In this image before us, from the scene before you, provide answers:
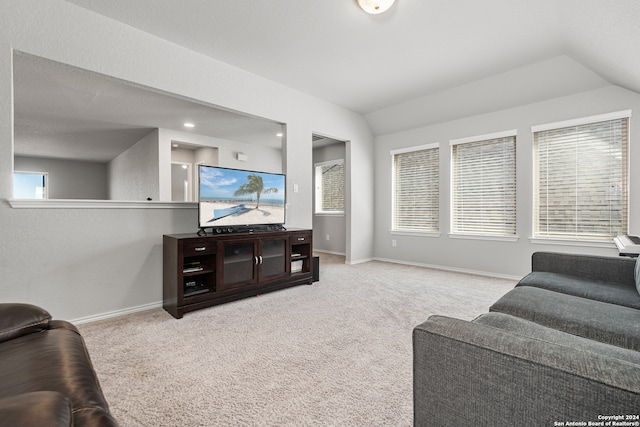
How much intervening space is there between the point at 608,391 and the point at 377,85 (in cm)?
399

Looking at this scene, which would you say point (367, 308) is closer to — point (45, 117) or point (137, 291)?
point (137, 291)

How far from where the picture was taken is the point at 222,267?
114 inches

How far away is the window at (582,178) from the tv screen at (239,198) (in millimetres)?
3356

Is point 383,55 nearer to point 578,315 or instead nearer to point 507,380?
point 578,315

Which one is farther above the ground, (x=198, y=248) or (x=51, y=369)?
(x=198, y=248)

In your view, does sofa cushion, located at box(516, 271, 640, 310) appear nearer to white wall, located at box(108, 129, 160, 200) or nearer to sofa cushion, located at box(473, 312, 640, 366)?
sofa cushion, located at box(473, 312, 640, 366)

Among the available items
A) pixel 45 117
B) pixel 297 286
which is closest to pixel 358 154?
pixel 297 286

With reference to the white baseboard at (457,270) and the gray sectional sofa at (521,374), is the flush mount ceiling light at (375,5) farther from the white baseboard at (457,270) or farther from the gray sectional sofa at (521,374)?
the white baseboard at (457,270)

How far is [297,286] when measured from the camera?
3668 millimetres

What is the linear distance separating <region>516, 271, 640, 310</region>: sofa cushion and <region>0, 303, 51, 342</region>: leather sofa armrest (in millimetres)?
2662

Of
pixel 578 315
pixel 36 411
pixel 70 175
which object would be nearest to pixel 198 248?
pixel 36 411

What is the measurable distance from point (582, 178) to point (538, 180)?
0.43m

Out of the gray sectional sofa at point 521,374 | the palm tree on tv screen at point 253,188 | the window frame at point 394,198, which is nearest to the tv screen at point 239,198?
the palm tree on tv screen at point 253,188

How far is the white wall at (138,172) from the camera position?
18.2ft
